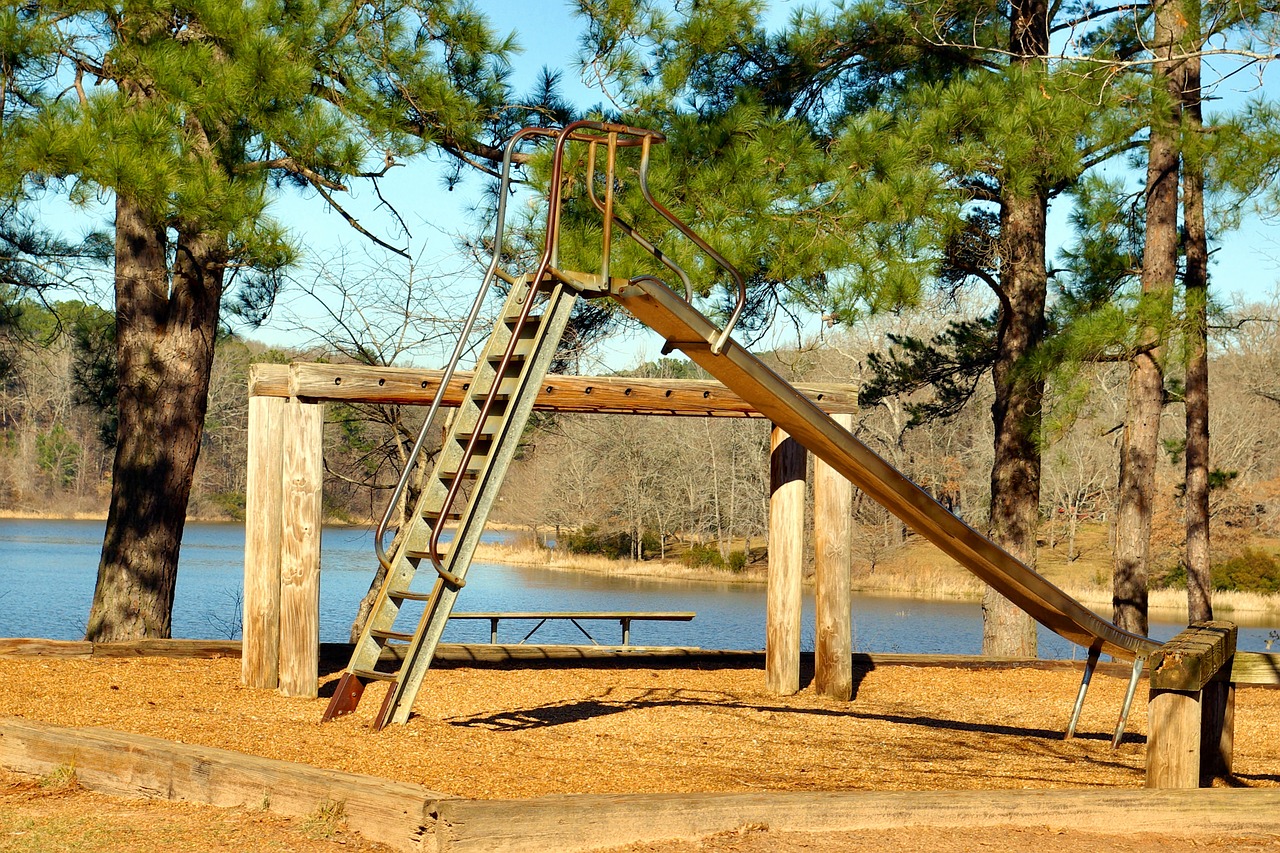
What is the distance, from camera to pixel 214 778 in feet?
14.4

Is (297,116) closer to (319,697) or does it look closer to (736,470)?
(319,697)

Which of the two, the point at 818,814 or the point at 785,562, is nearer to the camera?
the point at 818,814

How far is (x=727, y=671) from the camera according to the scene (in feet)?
32.9

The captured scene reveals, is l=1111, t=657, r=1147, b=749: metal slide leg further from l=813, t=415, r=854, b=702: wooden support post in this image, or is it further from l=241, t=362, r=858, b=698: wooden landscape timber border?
l=241, t=362, r=858, b=698: wooden landscape timber border

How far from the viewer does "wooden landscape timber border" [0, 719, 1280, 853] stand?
12.5 ft

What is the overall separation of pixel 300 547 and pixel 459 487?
2132 mm

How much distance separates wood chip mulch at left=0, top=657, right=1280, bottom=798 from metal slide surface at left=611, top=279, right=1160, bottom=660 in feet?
2.62

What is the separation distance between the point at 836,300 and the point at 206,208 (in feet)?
14.3

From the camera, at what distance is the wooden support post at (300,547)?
742cm

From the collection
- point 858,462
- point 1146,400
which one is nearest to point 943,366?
point 1146,400

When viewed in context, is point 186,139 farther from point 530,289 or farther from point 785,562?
point 785,562

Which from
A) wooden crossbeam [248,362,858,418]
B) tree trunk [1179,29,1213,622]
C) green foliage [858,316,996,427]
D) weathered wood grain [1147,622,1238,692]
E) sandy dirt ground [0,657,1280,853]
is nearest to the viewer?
sandy dirt ground [0,657,1280,853]

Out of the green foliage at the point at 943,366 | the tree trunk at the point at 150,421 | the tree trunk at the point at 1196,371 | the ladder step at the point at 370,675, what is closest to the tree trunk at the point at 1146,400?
the tree trunk at the point at 1196,371

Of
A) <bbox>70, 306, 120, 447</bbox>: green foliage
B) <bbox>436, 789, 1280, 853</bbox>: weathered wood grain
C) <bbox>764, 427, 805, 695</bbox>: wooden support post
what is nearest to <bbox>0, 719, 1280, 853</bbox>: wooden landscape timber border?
<bbox>436, 789, 1280, 853</bbox>: weathered wood grain
